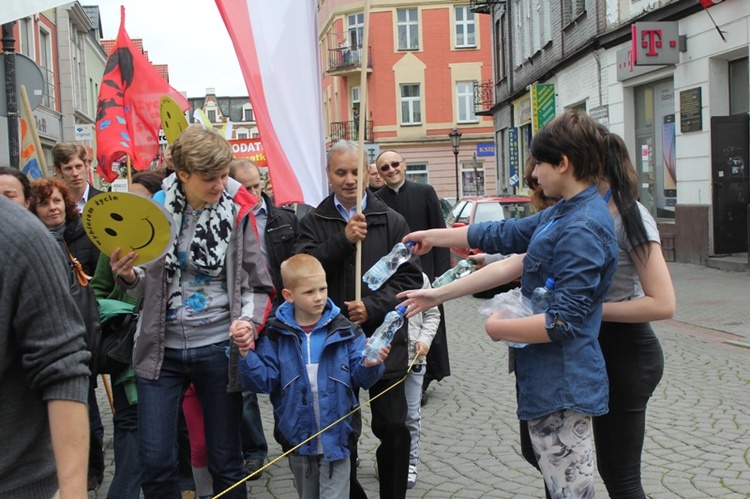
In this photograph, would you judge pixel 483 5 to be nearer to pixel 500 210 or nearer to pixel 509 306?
pixel 500 210

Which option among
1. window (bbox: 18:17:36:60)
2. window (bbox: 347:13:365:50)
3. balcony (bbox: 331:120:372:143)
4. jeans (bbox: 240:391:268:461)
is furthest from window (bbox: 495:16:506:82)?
jeans (bbox: 240:391:268:461)

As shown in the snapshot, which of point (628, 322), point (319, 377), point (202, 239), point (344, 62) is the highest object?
point (344, 62)

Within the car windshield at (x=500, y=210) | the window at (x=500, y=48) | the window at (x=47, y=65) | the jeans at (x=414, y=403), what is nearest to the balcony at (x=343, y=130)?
the window at (x=500, y=48)

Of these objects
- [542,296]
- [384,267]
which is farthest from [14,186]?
[542,296]

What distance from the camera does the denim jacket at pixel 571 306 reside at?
2.88 metres

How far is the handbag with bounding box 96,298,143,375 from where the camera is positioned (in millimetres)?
4289

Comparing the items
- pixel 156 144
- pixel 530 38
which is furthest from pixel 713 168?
pixel 530 38

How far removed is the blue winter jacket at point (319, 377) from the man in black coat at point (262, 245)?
45.1 inches

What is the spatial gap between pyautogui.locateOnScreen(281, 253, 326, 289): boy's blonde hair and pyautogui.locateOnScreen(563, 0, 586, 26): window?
20309 mm

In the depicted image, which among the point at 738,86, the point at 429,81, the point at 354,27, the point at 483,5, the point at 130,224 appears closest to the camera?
the point at 130,224

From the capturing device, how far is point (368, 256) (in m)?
4.45

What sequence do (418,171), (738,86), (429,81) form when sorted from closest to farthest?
(738,86) → (418,171) → (429,81)

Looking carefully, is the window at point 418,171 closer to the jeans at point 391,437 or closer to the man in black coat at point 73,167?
the man in black coat at point 73,167

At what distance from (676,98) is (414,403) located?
14.3 meters
